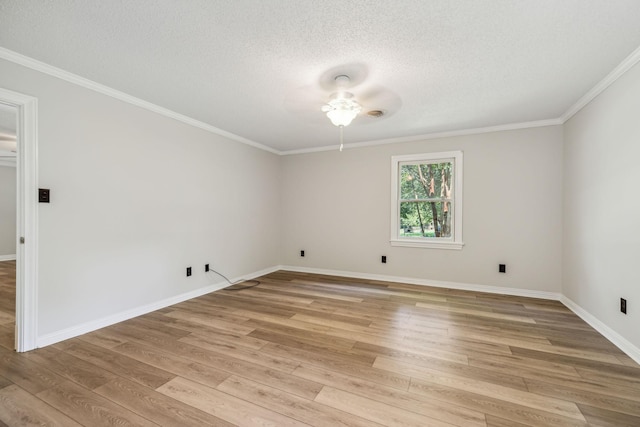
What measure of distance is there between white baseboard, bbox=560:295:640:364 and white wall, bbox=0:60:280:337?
4.43 metres

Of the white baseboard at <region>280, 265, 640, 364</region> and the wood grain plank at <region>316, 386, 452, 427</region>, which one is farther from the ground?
the white baseboard at <region>280, 265, 640, 364</region>

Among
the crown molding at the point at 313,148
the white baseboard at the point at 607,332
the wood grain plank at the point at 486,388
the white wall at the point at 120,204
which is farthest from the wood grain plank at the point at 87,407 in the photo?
the white baseboard at the point at 607,332

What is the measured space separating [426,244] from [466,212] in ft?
2.48

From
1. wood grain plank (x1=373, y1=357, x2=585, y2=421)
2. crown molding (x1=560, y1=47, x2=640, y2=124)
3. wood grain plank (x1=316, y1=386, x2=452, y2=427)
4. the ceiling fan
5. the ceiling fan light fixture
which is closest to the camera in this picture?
wood grain plank (x1=316, y1=386, x2=452, y2=427)

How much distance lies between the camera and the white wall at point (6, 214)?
623 centimetres

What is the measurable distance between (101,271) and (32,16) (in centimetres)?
211

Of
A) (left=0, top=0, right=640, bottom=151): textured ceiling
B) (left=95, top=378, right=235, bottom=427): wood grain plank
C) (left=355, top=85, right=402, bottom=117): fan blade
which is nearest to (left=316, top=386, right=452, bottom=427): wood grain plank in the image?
(left=95, top=378, right=235, bottom=427): wood grain plank

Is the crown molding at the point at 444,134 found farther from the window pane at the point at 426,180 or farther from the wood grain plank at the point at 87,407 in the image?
the wood grain plank at the point at 87,407

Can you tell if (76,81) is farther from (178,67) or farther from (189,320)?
(189,320)

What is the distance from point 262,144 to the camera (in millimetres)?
4770

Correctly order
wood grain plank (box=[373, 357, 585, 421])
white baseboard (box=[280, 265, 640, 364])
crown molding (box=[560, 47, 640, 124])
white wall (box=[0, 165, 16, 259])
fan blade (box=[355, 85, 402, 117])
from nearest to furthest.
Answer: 1. wood grain plank (box=[373, 357, 585, 421])
2. crown molding (box=[560, 47, 640, 124])
3. white baseboard (box=[280, 265, 640, 364])
4. fan blade (box=[355, 85, 402, 117])
5. white wall (box=[0, 165, 16, 259])

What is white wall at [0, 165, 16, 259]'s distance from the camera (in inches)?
245

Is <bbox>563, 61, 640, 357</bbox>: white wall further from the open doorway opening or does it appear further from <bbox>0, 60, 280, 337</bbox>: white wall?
the open doorway opening

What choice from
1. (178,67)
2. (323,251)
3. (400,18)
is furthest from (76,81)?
(323,251)
